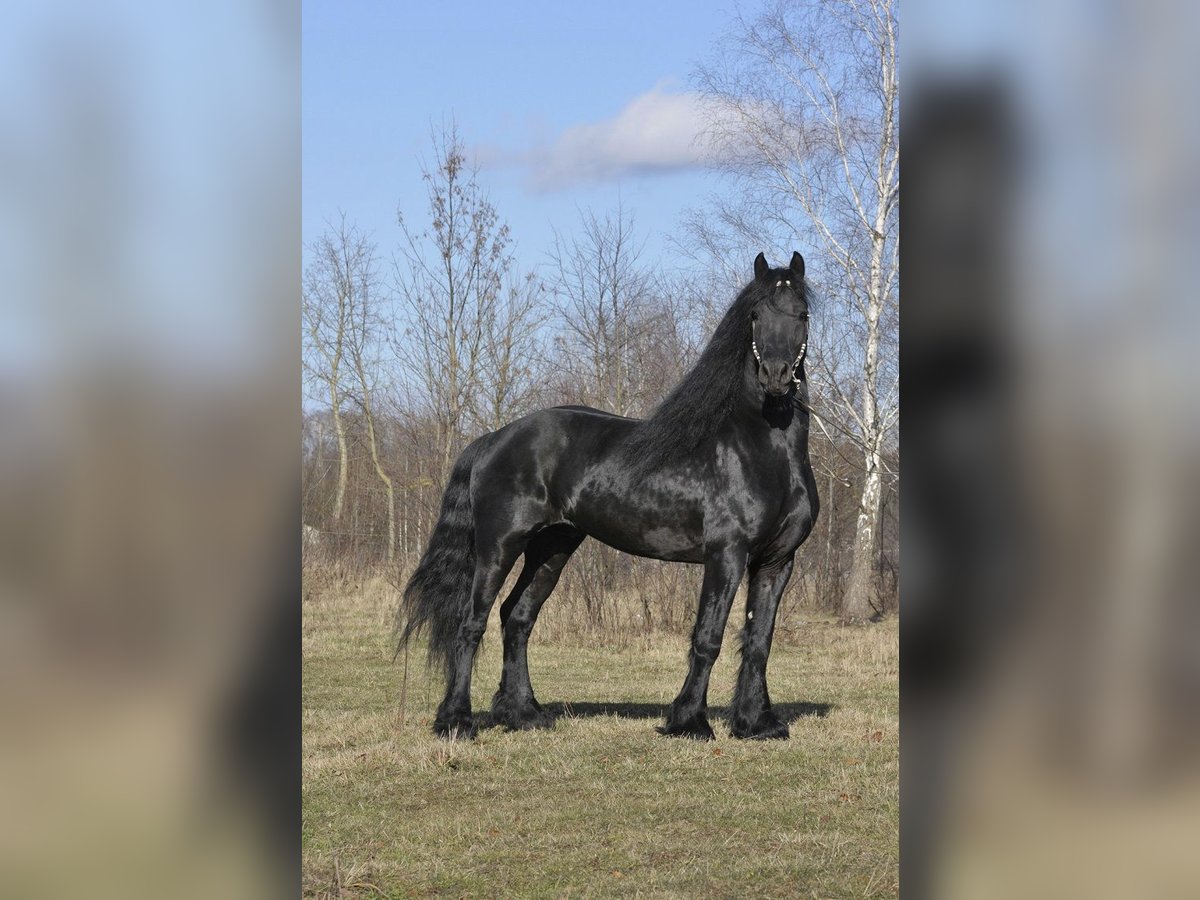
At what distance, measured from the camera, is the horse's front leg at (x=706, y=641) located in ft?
23.4

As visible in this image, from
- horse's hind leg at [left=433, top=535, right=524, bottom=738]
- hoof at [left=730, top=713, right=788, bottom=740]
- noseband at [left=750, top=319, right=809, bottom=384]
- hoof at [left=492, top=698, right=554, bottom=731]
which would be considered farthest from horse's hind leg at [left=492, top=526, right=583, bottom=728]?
noseband at [left=750, top=319, right=809, bottom=384]

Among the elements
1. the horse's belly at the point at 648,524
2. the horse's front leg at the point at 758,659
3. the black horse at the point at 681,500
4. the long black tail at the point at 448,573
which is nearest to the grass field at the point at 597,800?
the horse's front leg at the point at 758,659

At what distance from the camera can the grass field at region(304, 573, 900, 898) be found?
4.41 metres

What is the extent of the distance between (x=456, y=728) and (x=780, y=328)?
2958 mm

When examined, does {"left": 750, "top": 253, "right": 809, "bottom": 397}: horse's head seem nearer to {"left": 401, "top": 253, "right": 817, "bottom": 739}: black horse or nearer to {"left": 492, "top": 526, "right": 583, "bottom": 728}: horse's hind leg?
{"left": 401, "top": 253, "right": 817, "bottom": 739}: black horse

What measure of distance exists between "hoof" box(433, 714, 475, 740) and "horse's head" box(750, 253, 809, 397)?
261 centimetres

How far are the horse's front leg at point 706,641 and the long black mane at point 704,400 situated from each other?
2.25 ft

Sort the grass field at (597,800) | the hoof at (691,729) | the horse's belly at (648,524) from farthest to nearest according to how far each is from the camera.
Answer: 1. the horse's belly at (648,524)
2. the hoof at (691,729)
3. the grass field at (597,800)

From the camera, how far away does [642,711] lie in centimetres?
836

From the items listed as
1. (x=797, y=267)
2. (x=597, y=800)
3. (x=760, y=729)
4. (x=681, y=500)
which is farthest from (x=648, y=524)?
(x=597, y=800)

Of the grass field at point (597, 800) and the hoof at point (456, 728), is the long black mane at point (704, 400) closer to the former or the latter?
the grass field at point (597, 800)
